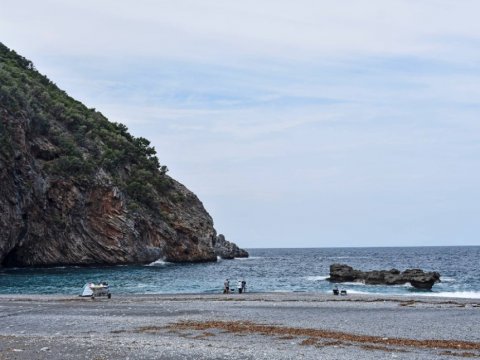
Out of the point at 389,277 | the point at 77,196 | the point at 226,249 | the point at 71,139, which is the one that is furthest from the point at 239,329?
the point at 226,249

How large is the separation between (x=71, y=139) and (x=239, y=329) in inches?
3436

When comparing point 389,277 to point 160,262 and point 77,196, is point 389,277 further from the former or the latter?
point 160,262

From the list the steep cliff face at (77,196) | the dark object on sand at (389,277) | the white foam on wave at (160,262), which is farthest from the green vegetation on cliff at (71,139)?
the dark object on sand at (389,277)

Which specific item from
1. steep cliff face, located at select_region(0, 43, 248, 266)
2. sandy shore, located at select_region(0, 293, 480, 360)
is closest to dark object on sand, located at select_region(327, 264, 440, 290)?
sandy shore, located at select_region(0, 293, 480, 360)

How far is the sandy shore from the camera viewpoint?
1920 centimetres

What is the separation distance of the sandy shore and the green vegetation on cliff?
5407 centimetres

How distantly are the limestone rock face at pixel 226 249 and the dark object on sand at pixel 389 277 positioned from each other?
259ft

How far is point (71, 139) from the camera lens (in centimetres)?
10600

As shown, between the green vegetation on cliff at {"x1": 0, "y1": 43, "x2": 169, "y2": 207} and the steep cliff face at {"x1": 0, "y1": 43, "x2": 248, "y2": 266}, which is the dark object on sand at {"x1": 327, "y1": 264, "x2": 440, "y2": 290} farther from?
the green vegetation on cliff at {"x1": 0, "y1": 43, "x2": 169, "y2": 207}

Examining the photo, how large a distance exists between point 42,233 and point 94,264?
1021 cm

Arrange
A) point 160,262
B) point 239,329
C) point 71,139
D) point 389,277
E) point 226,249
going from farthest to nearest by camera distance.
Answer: point 226,249, point 160,262, point 71,139, point 389,277, point 239,329

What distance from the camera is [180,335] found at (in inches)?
925

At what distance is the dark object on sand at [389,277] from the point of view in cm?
5884

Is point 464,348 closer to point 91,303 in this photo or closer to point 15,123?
point 91,303
